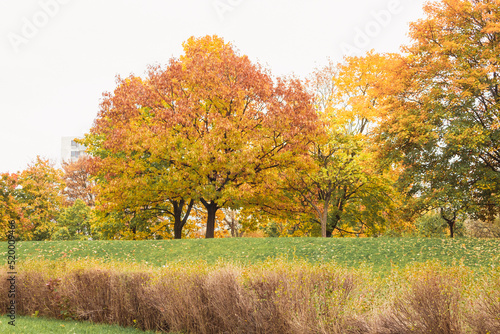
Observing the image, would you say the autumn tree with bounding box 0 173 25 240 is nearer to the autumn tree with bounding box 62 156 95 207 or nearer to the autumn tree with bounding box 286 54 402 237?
the autumn tree with bounding box 62 156 95 207

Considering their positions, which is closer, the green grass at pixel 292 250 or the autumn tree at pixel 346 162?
the green grass at pixel 292 250

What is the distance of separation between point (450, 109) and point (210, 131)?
9.86 m

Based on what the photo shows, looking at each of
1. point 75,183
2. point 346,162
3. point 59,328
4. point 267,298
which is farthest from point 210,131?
point 75,183

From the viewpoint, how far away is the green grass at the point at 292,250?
1109cm

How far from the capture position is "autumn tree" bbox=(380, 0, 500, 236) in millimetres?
13672

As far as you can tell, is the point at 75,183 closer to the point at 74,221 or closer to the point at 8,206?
the point at 74,221

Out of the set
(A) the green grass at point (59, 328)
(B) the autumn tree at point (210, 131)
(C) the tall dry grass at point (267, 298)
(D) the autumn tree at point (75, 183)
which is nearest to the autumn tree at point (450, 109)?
(B) the autumn tree at point (210, 131)

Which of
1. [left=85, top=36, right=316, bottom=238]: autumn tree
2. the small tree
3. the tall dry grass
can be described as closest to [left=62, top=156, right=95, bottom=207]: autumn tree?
the small tree

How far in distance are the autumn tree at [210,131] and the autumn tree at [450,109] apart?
4.30 m

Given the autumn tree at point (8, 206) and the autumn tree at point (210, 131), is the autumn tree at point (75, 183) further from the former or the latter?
the autumn tree at point (210, 131)

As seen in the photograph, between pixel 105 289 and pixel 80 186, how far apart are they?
1498 inches

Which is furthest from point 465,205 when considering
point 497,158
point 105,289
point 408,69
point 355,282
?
point 105,289

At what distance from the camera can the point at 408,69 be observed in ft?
52.6

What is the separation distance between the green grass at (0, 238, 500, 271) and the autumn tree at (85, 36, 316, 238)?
2.84m
